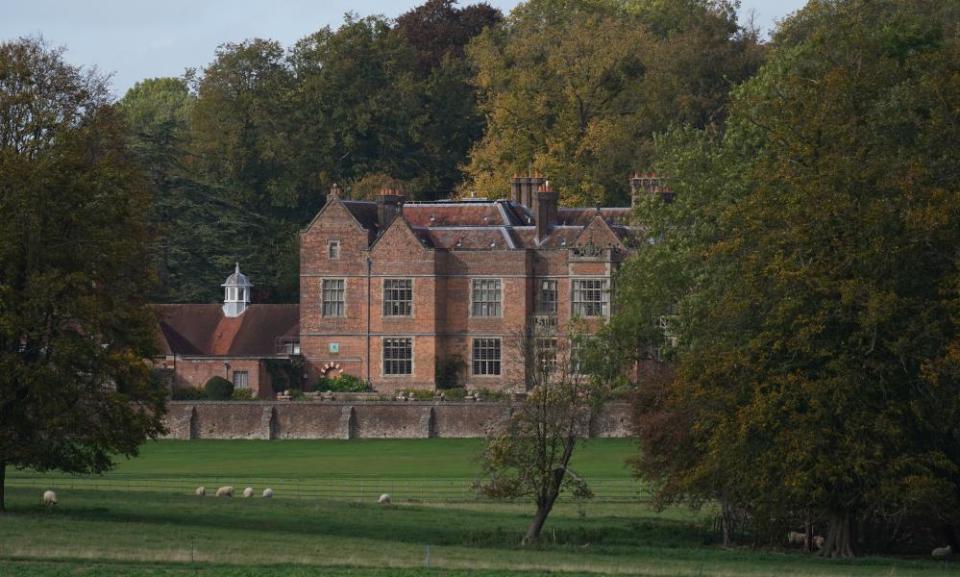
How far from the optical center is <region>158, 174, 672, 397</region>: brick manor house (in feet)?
251

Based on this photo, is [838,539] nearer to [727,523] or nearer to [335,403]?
[727,523]

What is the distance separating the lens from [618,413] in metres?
69.8

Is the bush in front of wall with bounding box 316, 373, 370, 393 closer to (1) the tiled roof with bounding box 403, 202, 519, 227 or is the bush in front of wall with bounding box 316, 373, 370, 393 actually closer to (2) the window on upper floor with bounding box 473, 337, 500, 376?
(2) the window on upper floor with bounding box 473, 337, 500, 376

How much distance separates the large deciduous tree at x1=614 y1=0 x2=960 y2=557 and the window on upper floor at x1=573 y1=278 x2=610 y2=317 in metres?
31.4

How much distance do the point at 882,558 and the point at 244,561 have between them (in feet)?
40.1

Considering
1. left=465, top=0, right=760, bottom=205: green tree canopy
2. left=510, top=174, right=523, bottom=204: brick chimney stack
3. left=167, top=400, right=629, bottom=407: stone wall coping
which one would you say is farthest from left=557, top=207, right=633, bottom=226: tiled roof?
left=167, top=400, right=629, bottom=407: stone wall coping

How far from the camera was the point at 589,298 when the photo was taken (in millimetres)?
75438

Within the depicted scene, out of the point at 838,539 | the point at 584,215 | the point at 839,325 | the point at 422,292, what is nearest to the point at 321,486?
the point at 838,539

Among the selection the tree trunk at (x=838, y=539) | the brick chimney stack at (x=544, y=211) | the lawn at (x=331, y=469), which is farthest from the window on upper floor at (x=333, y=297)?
the tree trunk at (x=838, y=539)

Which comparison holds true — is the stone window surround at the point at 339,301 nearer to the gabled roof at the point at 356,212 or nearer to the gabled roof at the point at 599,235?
the gabled roof at the point at 356,212

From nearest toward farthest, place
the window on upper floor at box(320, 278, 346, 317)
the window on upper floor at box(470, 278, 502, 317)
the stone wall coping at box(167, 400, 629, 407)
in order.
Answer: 1. the stone wall coping at box(167, 400, 629, 407)
2. the window on upper floor at box(470, 278, 502, 317)
3. the window on upper floor at box(320, 278, 346, 317)

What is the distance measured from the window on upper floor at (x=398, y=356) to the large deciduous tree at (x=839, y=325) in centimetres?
3422

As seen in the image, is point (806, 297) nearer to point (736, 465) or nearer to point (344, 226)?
point (736, 465)

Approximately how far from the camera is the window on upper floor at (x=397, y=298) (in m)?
77.6
